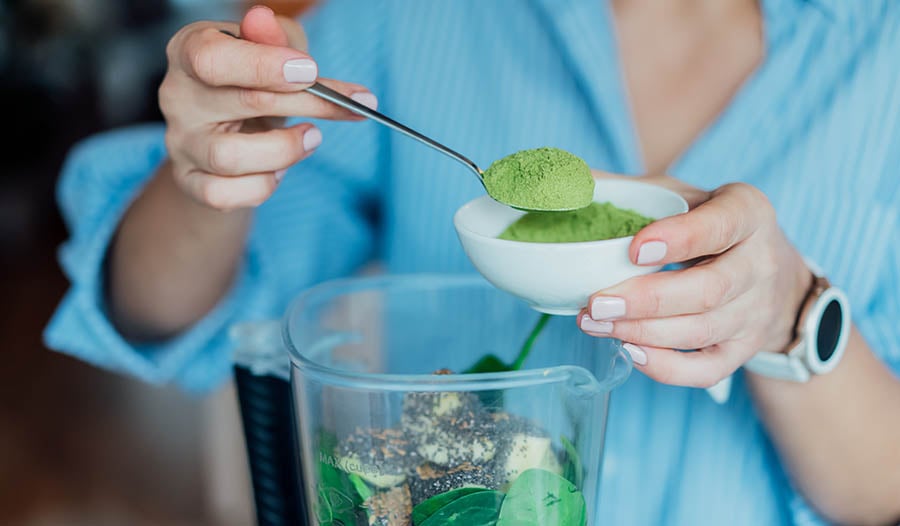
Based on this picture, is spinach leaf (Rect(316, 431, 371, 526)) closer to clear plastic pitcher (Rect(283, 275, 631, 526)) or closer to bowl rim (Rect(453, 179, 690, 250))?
clear plastic pitcher (Rect(283, 275, 631, 526))

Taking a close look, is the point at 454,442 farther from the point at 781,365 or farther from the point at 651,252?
the point at 781,365

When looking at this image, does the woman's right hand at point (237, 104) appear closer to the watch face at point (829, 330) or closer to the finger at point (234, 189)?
the finger at point (234, 189)

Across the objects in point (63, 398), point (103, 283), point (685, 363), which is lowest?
point (63, 398)

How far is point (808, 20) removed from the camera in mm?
770

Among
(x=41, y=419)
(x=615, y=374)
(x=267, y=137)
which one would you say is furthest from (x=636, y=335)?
(x=41, y=419)

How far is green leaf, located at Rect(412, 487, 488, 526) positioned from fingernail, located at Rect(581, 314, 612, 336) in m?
0.11

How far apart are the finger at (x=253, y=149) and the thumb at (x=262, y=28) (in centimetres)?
6

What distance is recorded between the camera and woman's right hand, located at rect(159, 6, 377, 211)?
51 centimetres

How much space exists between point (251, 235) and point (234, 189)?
31 centimetres

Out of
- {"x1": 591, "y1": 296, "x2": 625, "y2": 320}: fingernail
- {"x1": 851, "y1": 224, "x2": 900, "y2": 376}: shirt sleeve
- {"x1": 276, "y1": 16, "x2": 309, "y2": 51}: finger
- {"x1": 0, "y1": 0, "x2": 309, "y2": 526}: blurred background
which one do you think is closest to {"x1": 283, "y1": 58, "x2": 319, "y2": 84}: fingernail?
{"x1": 276, "y1": 16, "x2": 309, "y2": 51}: finger

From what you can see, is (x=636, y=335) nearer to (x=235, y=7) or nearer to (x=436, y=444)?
(x=436, y=444)

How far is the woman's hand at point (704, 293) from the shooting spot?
1.47 ft

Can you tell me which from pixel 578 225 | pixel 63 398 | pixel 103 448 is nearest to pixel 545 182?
pixel 578 225

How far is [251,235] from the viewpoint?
0.88m
